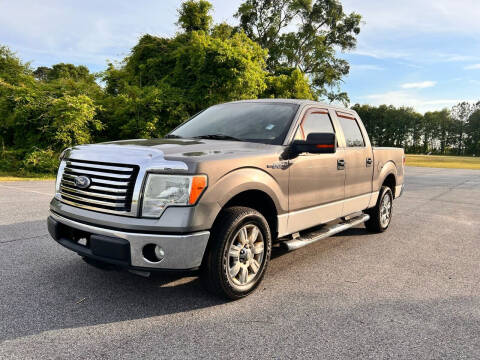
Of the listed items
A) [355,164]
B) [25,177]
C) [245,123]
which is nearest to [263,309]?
[245,123]

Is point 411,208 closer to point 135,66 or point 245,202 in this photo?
point 245,202

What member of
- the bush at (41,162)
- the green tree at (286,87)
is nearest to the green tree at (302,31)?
the green tree at (286,87)

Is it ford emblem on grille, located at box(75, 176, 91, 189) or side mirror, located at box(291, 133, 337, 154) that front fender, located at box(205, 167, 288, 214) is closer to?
side mirror, located at box(291, 133, 337, 154)

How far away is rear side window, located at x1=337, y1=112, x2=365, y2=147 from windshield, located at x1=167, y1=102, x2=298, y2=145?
1090 millimetres

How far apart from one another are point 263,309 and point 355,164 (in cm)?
264

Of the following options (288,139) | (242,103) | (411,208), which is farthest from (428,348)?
(411,208)

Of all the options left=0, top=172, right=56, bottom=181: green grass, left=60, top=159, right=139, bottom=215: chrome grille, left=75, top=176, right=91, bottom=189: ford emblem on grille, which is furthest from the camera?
left=0, top=172, right=56, bottom=181: green grass

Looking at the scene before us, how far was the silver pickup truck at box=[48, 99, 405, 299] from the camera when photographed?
9.39 ft

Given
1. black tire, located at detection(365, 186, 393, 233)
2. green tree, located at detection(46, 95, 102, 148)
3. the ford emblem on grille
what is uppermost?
green tree, located at detection(46, 95, 102, 148)

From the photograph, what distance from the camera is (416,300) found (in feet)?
11.3

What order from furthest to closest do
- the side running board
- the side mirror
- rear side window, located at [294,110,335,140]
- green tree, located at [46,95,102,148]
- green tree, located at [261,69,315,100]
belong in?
green tree, located at [261,69,315,100] < green tree, located at [46,95,102,148] < rear side window, located at [294,110,335,140] < the side running board < the side mirror

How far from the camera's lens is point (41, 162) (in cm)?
1360

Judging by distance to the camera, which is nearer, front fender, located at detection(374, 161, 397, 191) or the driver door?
the driver door

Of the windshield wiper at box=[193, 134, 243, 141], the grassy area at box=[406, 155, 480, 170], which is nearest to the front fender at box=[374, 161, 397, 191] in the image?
the windshield wiper at box=[193, 134, 243, 141]
